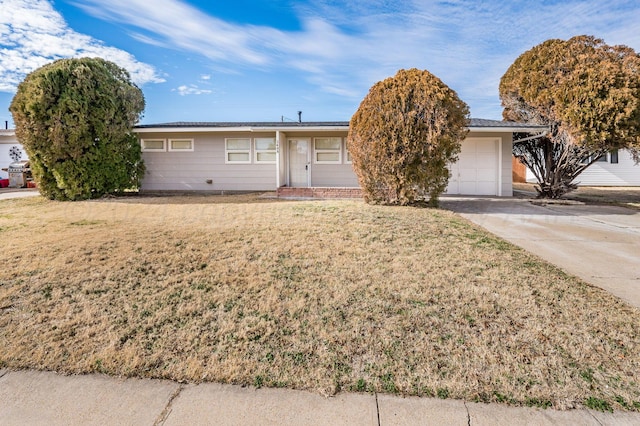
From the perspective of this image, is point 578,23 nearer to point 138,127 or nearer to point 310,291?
point 310,291

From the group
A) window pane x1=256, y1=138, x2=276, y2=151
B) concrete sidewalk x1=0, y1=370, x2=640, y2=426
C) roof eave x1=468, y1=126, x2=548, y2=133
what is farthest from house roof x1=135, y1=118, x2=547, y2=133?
concrete sidewalk x1=0, y1=370, x2=640, y2=426

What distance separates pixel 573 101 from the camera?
11.1 metres

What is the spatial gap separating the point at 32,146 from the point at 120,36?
5053 millimetres

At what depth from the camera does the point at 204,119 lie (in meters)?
17.2

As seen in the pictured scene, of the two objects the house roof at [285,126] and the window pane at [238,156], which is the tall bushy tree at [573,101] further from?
the window pane at [238,156]

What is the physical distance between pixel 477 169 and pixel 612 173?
12.3 meters

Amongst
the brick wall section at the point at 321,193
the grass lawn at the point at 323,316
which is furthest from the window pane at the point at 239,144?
the grass lawn at the point at 323,316

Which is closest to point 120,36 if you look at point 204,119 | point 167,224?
point 204,119

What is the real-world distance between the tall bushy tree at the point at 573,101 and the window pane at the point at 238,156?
11.0 m

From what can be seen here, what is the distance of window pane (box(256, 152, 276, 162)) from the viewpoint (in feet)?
48.6

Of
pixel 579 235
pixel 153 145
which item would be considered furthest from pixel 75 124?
pixel 579 235

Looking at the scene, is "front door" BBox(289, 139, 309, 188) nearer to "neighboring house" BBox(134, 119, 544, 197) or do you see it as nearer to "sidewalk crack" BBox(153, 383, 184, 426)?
"neighboring house" BBox(134, 119, 544, 197)

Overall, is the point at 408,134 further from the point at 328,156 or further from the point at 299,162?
the point at 299,162

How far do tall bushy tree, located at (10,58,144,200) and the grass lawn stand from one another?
650cm
